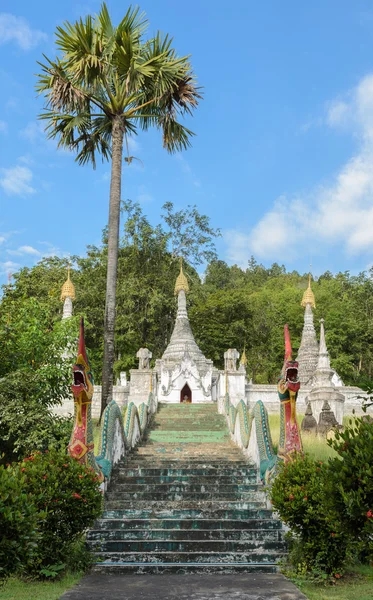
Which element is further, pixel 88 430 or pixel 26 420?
pixel 26 420

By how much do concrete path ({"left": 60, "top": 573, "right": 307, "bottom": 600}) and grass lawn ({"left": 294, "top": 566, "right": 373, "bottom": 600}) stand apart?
0.17 meters

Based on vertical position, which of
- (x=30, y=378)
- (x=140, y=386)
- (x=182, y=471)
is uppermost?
(x=140, y=386)

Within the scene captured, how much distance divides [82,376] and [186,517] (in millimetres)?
2874

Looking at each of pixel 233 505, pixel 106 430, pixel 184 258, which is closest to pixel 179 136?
pixel 106 430

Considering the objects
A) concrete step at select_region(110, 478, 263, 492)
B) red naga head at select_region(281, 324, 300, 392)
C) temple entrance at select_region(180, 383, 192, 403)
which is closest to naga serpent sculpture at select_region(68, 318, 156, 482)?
concrete step at select_region(110, 478, 263, 492)

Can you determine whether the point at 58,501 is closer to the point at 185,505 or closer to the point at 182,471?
the point at 185,505

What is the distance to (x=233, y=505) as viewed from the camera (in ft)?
32.3

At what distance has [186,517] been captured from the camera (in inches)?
372

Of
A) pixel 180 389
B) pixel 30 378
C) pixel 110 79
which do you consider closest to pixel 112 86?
pixel 110 79

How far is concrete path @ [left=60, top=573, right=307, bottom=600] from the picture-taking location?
6.39 meters

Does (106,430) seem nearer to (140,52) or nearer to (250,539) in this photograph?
(250,539)

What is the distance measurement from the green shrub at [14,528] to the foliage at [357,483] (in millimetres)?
2833

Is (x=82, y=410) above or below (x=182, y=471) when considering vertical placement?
above

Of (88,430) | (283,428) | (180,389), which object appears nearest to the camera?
(88,430)
